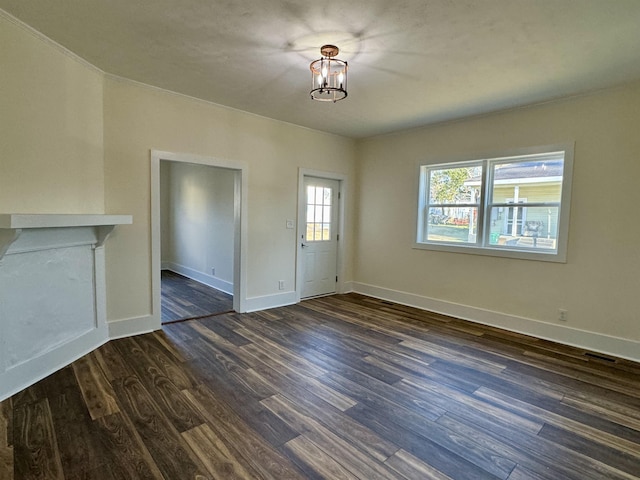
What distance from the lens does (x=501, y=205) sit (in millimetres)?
4098

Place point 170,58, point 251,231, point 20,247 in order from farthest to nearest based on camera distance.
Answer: point 251,231 < point 170,58 < point 20,247

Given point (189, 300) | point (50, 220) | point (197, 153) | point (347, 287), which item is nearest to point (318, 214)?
point (347, 287)

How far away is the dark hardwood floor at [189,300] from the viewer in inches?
173

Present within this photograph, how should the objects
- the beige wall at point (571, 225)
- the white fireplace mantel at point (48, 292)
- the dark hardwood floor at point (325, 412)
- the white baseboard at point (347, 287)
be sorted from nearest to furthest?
the dark hardwood floor at point (325, 412), the white fireplace mantel at point (48, 292), the beige wall at point (571, 225), the white baseboard at point (347, 287)

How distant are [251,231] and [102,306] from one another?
6.30ft

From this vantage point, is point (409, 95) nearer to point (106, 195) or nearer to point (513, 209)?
point (513, 209)

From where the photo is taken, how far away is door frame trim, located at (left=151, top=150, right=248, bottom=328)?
3.61 metres

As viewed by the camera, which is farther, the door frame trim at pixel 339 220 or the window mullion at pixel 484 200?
the door frame trim at pixel 339 220

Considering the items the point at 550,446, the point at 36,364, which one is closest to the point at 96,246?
the point at 36,364

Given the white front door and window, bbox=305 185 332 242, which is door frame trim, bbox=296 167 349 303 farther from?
window, bbox=305 185 332 242

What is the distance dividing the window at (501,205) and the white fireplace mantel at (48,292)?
4.04m

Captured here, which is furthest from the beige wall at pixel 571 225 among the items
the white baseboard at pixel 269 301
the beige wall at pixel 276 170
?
the white baseboard at pixel 269 301

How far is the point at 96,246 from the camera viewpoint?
10.5ft

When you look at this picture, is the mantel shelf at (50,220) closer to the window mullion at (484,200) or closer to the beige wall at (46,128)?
the beige wall at (46,128)
